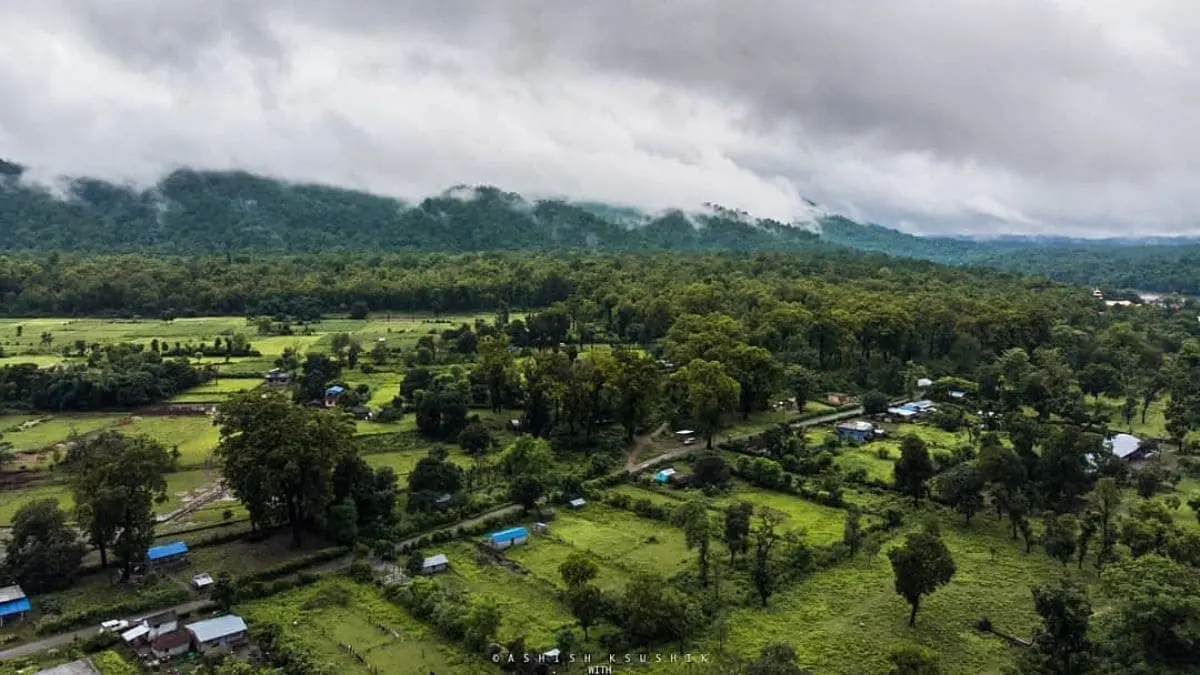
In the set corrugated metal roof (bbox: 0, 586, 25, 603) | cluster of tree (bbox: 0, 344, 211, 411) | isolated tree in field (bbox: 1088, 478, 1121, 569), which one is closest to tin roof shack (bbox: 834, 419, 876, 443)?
isolated tree in field (bbox: 1088, 478, 1121, 569)

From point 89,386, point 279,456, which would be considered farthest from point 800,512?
point 89,386

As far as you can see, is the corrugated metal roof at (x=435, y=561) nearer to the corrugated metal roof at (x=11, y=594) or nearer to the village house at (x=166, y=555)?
the village house at (x=166, y=555)

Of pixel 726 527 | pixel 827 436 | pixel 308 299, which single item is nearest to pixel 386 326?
pixel 308 299

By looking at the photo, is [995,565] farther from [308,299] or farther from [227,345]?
[308,299]

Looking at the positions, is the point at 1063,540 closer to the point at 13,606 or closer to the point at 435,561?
the point at 435,561

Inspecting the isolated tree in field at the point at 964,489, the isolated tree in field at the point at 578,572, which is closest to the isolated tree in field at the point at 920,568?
the isolated tree in field at the point at 578,572
